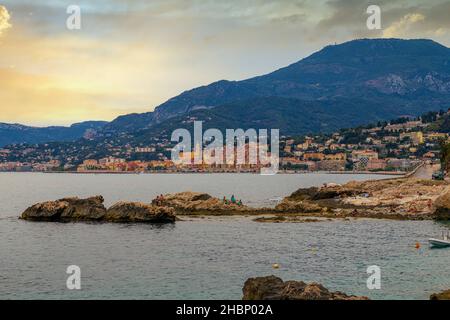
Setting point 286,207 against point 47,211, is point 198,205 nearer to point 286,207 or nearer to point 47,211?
point 286,207

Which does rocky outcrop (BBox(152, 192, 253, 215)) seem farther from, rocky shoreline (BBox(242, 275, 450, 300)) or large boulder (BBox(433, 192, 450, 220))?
rocky shoreline (BBox(242, 275, 450, 300))

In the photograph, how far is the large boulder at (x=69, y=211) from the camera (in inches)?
2606

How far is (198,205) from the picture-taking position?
74438 millimetres

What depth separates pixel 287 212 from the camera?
72.6 m

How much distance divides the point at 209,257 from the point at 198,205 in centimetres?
3255


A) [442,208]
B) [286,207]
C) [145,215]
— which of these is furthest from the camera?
[286,207]

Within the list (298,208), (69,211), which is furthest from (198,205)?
(69,211)

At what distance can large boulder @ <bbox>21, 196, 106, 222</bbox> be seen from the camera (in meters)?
66.2

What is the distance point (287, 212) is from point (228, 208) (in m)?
7.67

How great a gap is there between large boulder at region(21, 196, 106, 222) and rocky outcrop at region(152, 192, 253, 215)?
10.8 meters

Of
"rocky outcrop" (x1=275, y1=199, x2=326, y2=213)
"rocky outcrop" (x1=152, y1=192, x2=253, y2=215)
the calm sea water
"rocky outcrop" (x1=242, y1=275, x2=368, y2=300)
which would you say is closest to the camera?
"rocky outcrop" (x1=242, y1=275, x2=368, y2=300)

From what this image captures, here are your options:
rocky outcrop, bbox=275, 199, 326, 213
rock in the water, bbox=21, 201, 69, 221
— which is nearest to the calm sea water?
rock in the water, bbox=21, 201, 69, 221

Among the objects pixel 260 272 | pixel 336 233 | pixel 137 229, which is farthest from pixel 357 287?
pixel 137 229
